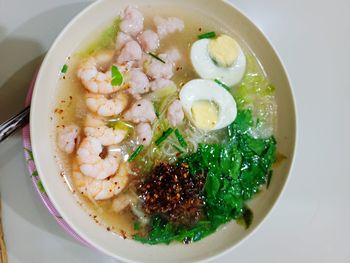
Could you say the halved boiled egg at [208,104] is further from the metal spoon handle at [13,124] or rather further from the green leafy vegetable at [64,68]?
the metal spoon handle at [13,124]

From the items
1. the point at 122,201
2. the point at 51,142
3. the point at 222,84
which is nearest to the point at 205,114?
the point at 222,84

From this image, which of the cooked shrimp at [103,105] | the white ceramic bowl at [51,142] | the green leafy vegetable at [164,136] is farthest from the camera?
the green leafy vegetable at [164,136]

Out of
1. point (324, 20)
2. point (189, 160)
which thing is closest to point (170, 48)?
point (189, 160)

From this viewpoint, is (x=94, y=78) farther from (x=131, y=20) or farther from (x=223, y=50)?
(x=223, y=50)

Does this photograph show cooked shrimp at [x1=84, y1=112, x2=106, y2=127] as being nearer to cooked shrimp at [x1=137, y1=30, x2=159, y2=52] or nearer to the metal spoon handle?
the metal spoon handle

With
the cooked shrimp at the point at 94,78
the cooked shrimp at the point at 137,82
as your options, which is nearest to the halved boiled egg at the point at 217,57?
the cooked shrimp at the point at 137,82

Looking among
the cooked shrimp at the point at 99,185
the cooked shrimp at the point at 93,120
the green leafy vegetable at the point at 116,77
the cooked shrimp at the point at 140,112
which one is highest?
the green leafy vegetable at the point at 116,77

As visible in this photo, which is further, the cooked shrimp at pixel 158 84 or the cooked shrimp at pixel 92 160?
the cooked shrimp at pixel 158 84
